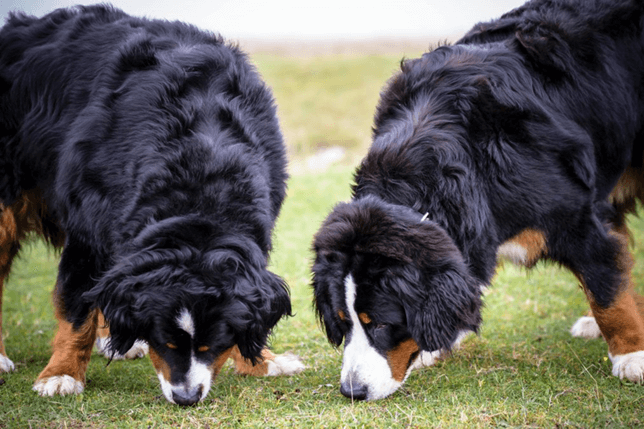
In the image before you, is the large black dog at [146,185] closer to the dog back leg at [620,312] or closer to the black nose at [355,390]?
the black nose at [355,390]

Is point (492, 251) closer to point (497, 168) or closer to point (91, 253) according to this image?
point (497, 168)

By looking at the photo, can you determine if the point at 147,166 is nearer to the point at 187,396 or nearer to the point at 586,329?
the point at 187,396

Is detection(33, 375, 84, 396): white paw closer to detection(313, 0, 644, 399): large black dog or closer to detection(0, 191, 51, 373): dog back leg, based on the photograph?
detection(0, 191, 51, 373): dog back leg

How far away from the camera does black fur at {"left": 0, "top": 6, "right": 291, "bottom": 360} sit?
307 centimetres

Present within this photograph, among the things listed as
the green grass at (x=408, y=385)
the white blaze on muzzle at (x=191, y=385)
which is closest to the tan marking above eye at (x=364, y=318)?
the green grass at (x=408, y=385)

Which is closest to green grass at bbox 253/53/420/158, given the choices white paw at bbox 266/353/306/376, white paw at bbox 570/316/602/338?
white paw at bbox 570/316/602/338

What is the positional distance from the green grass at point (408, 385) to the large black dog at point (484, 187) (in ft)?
0.82

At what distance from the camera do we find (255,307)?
10.3 ft

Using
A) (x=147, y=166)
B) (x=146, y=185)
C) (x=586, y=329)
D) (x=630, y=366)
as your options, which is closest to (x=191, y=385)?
(x=146, y=185)

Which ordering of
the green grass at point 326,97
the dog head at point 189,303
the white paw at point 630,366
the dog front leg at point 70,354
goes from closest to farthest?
the dog head at point 189,303 → the white paw at point 630,366 → the dog front leg at point 70,354 → the green grass at point 326,97

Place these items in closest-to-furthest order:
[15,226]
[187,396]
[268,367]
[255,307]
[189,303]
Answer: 1. [189,303]
2. [255,307]
3. [187,396]
4. [268,367]
5. [15,226]

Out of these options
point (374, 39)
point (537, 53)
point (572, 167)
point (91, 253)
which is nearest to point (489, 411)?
point (572, 167)

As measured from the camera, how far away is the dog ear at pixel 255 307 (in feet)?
10.1

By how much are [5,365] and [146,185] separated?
76.7 inches
